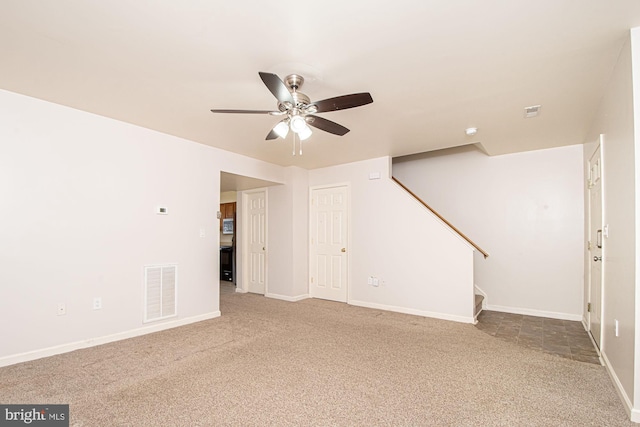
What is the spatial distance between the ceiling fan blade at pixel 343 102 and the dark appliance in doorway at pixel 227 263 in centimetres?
606

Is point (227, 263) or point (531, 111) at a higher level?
point (531, 111)

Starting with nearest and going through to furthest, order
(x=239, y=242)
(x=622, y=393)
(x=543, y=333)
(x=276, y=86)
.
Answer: (x=276, y=86) < (x=622, y=393) < (x=543, y=333) < (x=239, y=242)

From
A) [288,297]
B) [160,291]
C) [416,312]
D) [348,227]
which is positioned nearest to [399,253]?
[416,312]

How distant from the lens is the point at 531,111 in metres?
3.25

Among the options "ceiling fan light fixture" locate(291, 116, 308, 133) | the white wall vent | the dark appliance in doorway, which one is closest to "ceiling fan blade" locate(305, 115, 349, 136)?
"ceiling fan light fixture" locate(291, 116, 308, 133)

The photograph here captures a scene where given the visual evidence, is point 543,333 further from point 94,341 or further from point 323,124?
point 94,341

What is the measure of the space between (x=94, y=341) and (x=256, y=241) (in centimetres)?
330

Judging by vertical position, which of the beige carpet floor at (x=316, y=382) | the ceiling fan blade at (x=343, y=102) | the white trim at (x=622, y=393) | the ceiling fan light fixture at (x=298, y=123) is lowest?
the beige carpet floor at (x=316, y=382)

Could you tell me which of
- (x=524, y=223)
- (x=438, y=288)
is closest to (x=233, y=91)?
(x=438, y=288)

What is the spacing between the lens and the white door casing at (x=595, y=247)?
317 centimetres

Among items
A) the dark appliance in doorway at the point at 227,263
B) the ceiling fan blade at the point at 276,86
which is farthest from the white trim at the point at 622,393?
the dark appliance in doorway at the point at 227,263

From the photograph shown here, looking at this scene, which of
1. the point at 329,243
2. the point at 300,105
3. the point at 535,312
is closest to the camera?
the point at 300,105

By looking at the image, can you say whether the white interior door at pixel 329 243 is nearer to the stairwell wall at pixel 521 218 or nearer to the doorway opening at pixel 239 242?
the doorway opening at pixel 239 242

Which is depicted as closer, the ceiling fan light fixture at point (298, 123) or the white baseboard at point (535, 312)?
the ceiling fan light fixture at point (298, 123)
